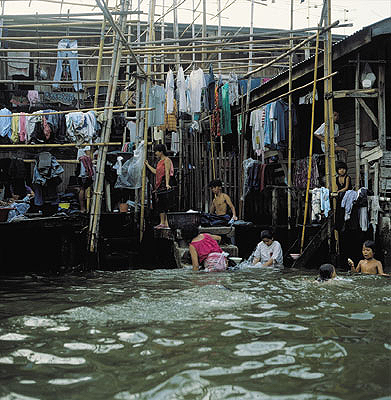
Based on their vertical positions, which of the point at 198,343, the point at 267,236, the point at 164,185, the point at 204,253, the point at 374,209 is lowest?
the point at 198,343

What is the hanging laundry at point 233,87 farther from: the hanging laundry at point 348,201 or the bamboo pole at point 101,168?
the hanging laundry at point 348,201

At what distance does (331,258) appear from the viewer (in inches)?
385

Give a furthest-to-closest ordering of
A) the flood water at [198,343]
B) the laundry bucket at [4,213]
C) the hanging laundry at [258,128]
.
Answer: the hanging laundry at [258,128] < the laundry bucket at [4,213] < the flood water at [198,343]

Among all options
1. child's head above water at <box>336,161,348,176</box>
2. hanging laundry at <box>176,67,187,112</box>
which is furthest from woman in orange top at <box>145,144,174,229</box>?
child's head above water at <box>336,161,348,176</box>

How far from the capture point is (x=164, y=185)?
10.9 meters

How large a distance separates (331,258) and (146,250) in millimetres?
3973

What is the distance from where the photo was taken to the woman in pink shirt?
9062 mm

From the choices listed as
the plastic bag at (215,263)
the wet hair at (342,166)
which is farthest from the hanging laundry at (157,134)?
the plastic bag at (215,263)

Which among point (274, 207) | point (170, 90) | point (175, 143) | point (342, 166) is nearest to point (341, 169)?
point (342, 166)

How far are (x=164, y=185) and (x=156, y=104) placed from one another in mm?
1986

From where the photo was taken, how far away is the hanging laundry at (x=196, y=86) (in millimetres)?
11742

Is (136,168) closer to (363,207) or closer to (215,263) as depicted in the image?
(215,263)

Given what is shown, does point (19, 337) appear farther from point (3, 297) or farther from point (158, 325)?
point (3, 297)

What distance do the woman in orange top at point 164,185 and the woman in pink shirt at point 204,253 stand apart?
161 centimetres
